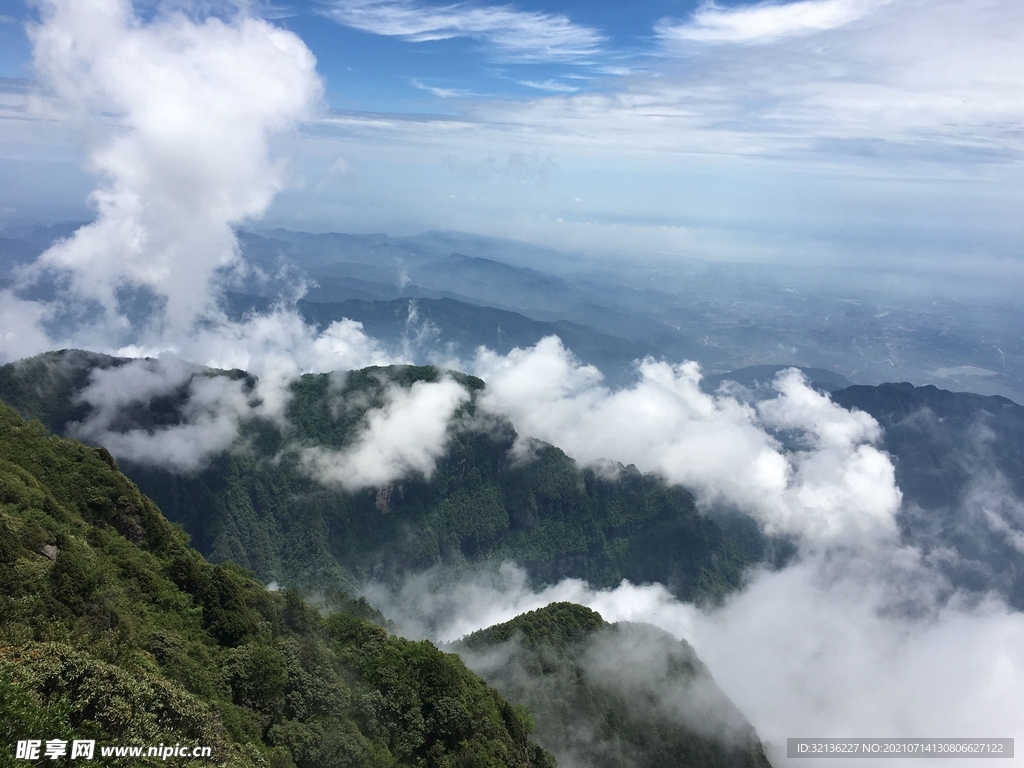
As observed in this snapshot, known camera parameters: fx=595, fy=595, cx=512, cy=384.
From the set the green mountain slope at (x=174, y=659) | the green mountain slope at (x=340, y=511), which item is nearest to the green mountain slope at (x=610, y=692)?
the green mountain slope at (x=174, y=659)

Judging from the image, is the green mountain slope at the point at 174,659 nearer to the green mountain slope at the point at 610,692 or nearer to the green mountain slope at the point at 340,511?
the green mountain slope at the point at 610,692

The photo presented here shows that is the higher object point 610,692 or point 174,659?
point 174,659

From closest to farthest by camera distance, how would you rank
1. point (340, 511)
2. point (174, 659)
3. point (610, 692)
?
1. point (174, 659)
2. point (610, 692)
3. point (340, 511)

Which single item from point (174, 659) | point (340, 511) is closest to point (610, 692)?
point (174, 659)

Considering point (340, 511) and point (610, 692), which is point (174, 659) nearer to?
point (610, 692)

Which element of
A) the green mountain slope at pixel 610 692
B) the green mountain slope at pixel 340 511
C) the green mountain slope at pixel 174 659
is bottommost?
the green mountain slope at pixel 340 511

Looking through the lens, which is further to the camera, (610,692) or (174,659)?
(610,692)

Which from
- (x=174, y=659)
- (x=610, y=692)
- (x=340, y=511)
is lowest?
(x=340, y=511)
